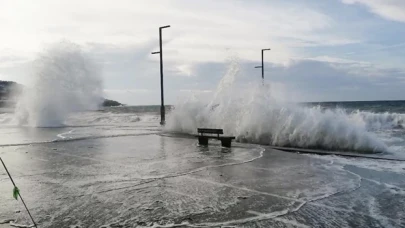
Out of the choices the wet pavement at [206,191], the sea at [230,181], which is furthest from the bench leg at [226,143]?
the wet pavement at [206,191]

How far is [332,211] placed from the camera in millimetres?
6059

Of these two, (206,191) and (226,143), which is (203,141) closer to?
(226,143)

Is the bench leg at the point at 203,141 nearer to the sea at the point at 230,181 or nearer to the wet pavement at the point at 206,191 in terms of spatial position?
the sea at the point at 230,181

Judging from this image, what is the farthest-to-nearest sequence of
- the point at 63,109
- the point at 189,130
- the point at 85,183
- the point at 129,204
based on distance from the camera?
the point at 63,109, the point at 189,130, the point at 85,183, the point at 129,204

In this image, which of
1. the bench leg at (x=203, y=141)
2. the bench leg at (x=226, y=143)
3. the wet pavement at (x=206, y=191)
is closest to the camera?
the wet pavement at (x=206, y=191)

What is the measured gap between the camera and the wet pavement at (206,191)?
568 centimetres

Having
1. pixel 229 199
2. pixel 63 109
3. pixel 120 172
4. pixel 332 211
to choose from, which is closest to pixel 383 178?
pixel 332 211

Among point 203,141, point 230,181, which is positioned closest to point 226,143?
point 203,141

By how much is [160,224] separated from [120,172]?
4.39 m

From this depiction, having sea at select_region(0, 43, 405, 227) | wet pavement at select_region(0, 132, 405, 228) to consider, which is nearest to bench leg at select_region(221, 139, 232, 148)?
sea at select_region(0, 43, 405, 227)

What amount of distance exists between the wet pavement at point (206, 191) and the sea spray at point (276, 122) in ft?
10.5

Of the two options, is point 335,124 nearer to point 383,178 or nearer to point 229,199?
point 383,178

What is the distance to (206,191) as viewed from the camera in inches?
292

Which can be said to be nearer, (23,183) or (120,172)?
(23,183)
